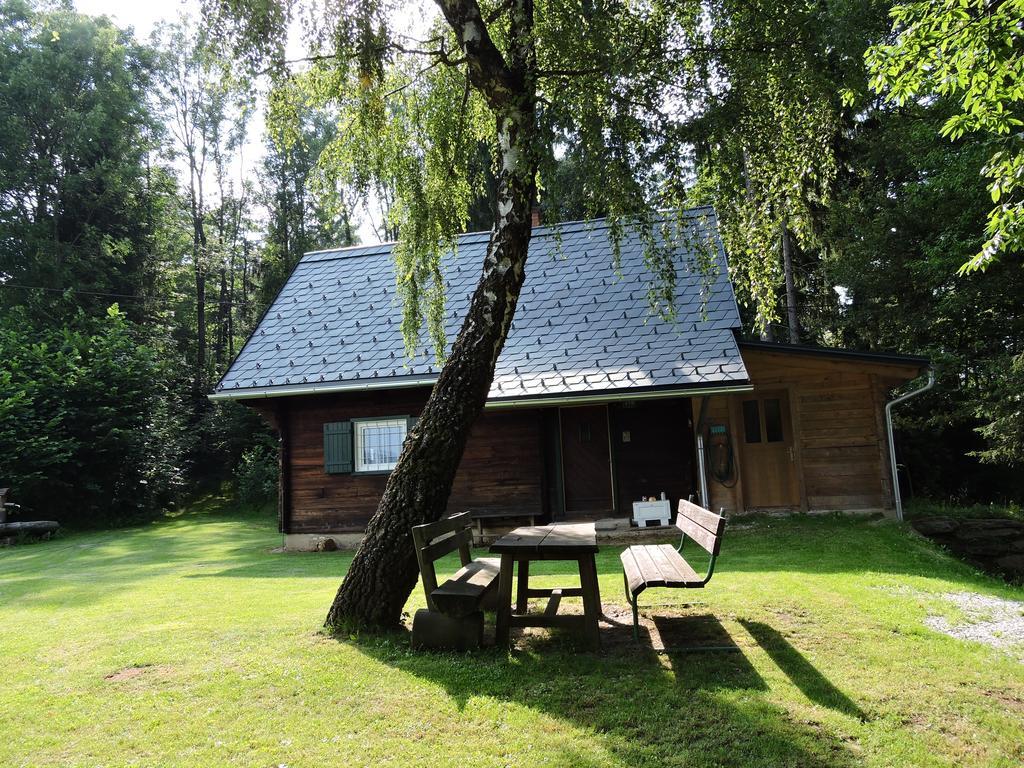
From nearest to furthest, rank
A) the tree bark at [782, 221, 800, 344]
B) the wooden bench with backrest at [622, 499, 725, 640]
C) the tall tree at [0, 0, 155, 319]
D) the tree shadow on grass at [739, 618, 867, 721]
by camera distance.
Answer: the tree shadow on grass at [739, 618, 867, 721], the wooden bench with backrest at [622, 499, 725, 640], the tree bark at [782, 221, 800, 344], the tall tree at [0, 0, 155, 319]

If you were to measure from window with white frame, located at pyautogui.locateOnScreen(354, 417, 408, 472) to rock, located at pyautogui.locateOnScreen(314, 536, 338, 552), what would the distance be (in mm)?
1331

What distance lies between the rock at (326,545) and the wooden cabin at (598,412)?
144 millimetres

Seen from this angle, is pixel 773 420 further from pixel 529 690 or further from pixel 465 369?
pixel 529 690

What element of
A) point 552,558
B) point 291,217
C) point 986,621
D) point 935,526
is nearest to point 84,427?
point 291,217

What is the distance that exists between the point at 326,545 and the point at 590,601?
875 cm

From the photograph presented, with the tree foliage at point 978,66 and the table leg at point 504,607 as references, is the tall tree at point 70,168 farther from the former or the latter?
the tree foliage at point 978,66

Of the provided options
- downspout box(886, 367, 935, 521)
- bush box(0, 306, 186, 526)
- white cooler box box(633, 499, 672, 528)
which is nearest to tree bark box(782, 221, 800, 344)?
downspout box(886, 367, 935, 521)

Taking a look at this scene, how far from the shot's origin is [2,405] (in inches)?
655

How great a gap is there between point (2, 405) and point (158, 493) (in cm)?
532

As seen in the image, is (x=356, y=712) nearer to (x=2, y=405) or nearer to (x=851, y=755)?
(x=851, y=755)

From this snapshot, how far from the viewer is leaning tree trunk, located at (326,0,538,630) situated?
202 inches

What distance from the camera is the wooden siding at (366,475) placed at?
469 inches

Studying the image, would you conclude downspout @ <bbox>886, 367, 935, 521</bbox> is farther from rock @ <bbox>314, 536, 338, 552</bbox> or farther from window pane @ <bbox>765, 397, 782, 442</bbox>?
rock @ <bbox>314, 536, 338, 552</bbox>

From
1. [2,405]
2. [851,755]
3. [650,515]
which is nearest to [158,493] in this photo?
[2,405]
